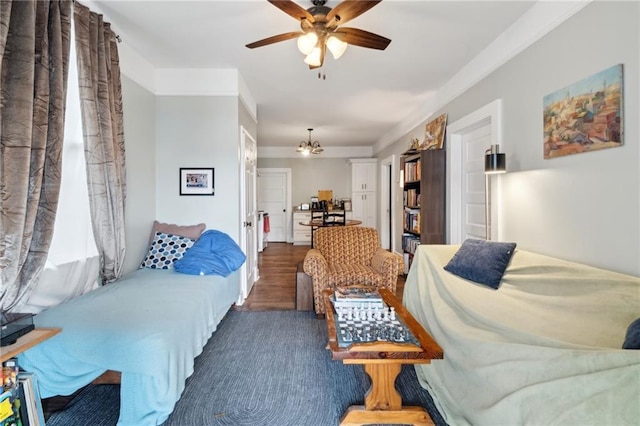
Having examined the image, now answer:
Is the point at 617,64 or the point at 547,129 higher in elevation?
the point at 617,64

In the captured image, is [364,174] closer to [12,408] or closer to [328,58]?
[328,58]

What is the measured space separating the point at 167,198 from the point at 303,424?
270 cm

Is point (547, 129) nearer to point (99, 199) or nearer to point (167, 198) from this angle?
point (99, 199)

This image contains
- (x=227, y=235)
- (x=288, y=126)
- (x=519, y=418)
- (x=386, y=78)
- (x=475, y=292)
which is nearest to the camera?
(x=519, y=418)

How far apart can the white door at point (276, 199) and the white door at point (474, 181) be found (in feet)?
18.1

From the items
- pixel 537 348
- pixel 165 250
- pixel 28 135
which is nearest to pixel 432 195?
pixel 537 348

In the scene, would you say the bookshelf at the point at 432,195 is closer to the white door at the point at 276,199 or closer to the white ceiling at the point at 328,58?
the white ceiling at the point at 328,58

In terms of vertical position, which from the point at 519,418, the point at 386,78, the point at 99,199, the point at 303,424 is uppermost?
the point at 386,78

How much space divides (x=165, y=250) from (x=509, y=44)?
3535 millimetres

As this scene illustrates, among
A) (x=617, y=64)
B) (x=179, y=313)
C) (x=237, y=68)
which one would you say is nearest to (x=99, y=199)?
(x=179, y=313)

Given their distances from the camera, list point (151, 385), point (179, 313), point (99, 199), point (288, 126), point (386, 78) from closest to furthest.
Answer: point (151, 385), point (179, 313), point (99, 199), point (386, 78), point (288, 126)

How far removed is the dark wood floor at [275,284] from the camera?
3511 mm

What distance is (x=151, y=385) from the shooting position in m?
1.52

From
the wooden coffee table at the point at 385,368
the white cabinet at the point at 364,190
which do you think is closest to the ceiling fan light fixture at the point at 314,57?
the wooden coffee table at the point at 385,368
